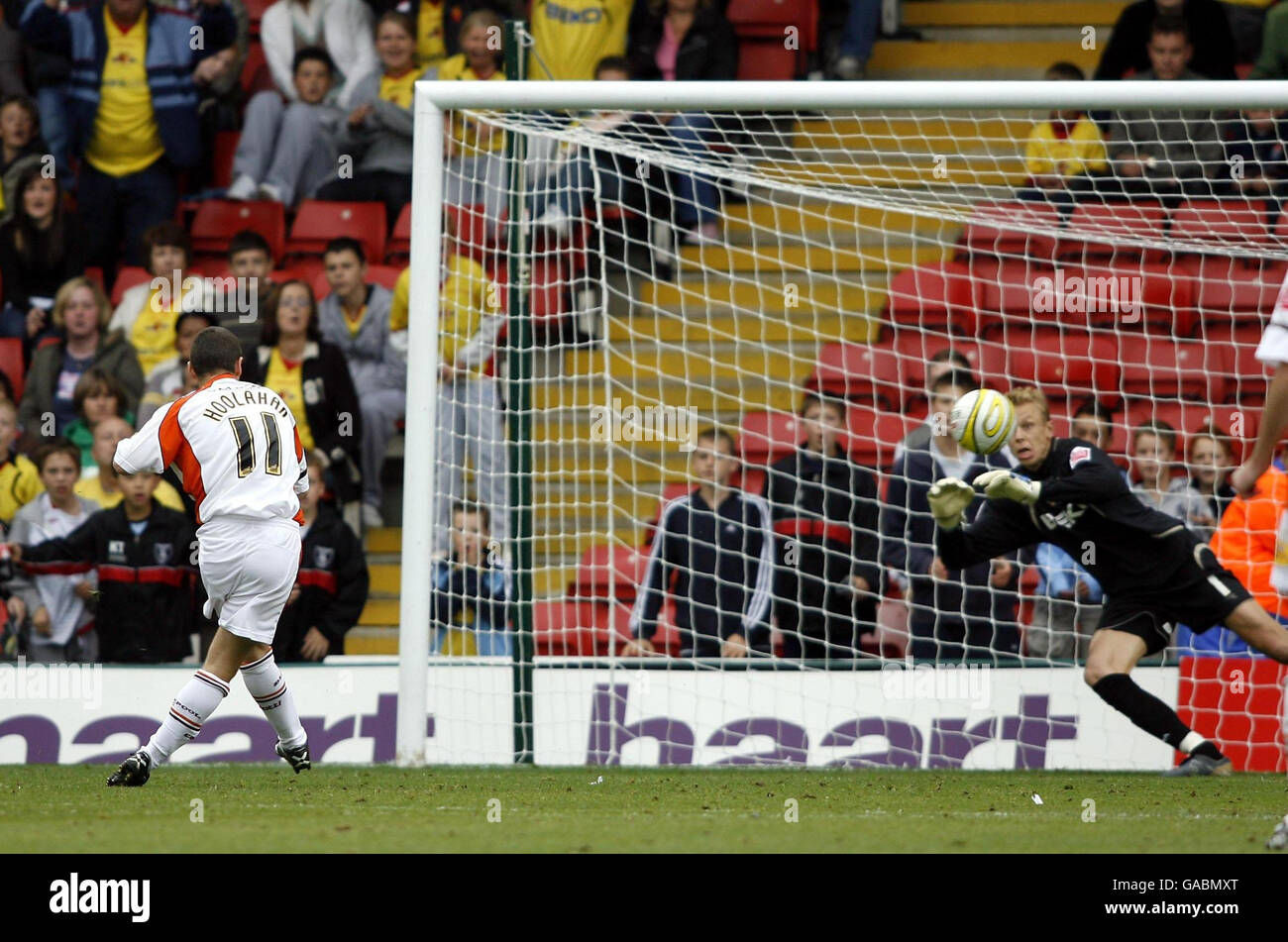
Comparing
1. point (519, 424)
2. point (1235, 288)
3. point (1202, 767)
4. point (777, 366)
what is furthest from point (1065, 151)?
point (1202, 767)

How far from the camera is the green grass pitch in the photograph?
4.59m

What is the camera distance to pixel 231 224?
11102 millimetres

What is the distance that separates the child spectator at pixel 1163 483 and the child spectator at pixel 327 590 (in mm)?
4006

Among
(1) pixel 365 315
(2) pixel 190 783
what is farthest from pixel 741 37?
(2) pixel 190 783

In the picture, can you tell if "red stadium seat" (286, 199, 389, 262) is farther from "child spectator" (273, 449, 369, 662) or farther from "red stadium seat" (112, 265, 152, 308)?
"child spectator" (273, 449, 369, 662)

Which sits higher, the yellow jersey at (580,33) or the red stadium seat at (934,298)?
the yellow jersey at (580,33)

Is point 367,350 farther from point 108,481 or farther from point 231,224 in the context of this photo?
point 231,224

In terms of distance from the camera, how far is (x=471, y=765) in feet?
24.4

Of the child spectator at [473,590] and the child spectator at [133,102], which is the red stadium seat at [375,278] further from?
the child spectator at [473,590]

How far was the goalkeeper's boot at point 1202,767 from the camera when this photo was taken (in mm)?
7105

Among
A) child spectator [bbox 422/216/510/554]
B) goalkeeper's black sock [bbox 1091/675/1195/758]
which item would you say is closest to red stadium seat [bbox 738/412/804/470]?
child spectator [bbox 422/216/510/554]

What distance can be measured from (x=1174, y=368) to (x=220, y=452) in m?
5.42

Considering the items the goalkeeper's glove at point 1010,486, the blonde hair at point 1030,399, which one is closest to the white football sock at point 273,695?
the goalkeeper's glove at point 1010,486

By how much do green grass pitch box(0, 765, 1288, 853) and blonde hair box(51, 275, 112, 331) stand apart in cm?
385
